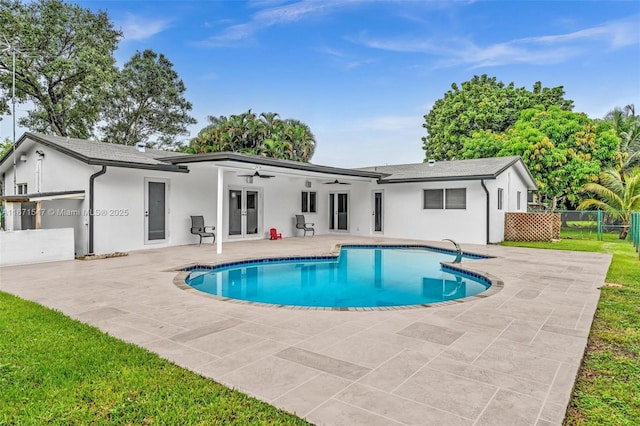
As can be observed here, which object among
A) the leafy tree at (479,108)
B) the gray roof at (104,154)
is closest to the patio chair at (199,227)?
the gray roof at (104,154)

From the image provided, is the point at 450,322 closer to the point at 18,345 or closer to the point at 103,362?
the point at 103,362

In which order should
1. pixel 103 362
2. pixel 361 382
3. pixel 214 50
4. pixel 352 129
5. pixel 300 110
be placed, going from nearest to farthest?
1. pixel 361 382
2. pixel 103 362
3. pixel 214 50
4. pixel 352 129
5. pixel 300 110

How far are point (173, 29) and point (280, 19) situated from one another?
5792 millimetres

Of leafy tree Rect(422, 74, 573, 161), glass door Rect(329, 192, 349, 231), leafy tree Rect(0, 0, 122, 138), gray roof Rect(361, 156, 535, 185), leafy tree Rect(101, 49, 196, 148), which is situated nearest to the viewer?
gray roof Rect(361, 156, 535, 185)

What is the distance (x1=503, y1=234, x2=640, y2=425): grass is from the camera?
8.91ft

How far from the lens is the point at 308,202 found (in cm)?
1800

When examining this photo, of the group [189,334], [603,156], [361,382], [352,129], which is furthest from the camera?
[352,129]

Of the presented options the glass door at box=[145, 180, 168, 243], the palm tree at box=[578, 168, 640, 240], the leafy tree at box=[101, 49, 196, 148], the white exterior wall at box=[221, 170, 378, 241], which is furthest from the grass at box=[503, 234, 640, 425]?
the leafy tree at box=[101, 49, 196, 148]

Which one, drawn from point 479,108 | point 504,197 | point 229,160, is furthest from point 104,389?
point 479,108

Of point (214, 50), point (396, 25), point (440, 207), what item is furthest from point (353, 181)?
point (214, 50)

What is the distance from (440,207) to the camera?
15.2m

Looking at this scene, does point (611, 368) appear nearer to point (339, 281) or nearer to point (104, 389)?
point (104, 389)

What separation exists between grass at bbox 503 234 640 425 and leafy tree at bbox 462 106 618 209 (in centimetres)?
1479

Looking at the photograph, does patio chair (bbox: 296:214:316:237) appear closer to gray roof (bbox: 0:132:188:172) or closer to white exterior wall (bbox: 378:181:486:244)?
white exterior wall (bbox: 378:181:486:244)
